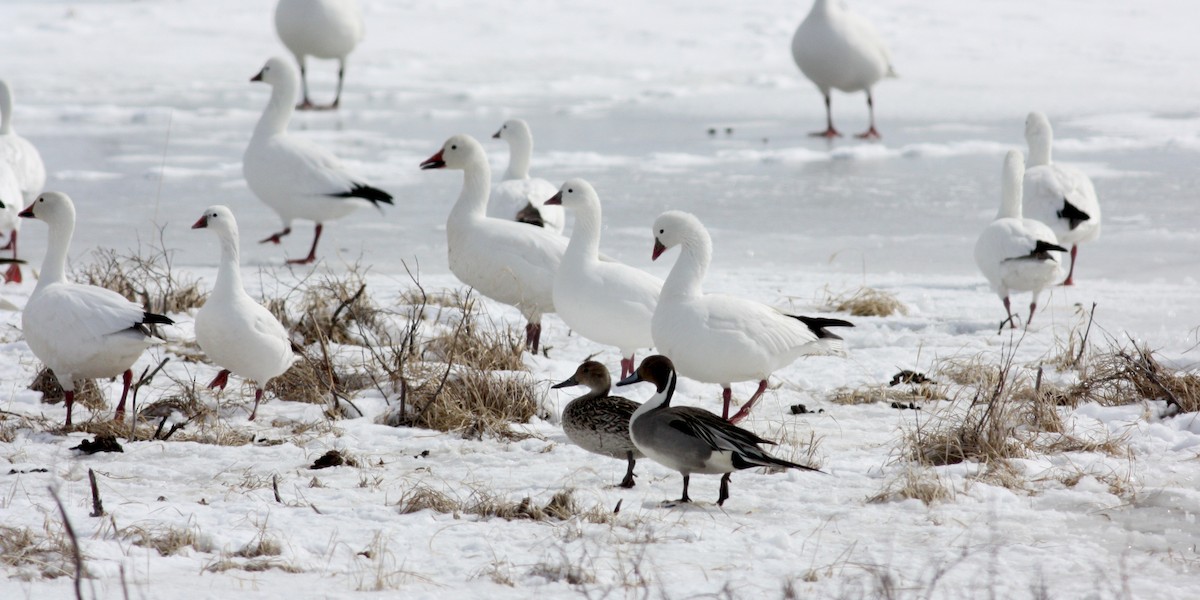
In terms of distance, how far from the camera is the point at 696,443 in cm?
397

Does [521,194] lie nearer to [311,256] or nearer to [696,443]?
[311,256]

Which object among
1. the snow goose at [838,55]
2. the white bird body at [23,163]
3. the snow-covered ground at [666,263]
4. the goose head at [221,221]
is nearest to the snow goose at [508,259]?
the snow-covered ground at [666,263]

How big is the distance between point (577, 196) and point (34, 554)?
332 centimetres

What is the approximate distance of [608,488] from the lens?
4.34 m

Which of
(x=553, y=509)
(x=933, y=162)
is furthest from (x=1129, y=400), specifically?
(x=933, y=162)

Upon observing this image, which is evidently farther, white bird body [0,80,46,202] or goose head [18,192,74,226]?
white bird body [0,80,46,202]

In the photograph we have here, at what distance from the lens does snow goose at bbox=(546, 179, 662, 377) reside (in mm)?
5590

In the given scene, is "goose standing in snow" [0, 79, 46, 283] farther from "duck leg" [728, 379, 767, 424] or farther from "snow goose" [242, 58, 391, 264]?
"duck leg" [728, 379, 767, 424]

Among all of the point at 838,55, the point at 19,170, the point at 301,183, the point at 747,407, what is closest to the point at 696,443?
the point at 747,407

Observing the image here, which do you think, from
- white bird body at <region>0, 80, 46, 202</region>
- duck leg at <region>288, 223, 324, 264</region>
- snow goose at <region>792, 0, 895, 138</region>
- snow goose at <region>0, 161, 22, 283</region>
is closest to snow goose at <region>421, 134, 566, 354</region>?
duck leg at <region>288, 223, 324, 264</region>

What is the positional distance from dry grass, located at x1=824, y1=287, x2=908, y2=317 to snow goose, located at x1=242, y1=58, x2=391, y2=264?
3.12 metres

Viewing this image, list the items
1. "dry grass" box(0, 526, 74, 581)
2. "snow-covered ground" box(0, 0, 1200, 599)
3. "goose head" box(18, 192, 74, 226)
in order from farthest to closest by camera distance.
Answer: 1. "goose head" box(18, 192, 74, 226)
2. "snow-covered ground" box(0, 0, 1200, 599)
3. "dry grass" box(0, 526, 74, 581)

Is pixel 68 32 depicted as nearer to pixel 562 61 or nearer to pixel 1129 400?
pixel 562 61

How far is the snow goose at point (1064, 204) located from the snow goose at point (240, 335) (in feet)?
16.2
